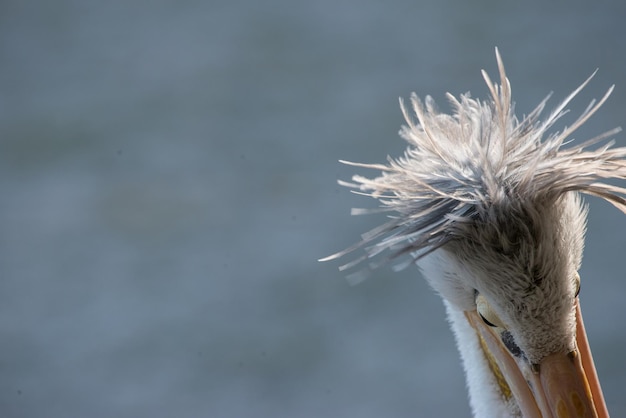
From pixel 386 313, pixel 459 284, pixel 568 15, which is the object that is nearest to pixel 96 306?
pixel 386 313

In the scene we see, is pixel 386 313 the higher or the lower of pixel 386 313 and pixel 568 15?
the lower

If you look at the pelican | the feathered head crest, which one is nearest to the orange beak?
the pelican

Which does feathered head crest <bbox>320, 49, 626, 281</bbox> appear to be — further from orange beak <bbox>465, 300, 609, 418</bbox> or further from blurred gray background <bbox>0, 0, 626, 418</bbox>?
blurred gray background <bbox>0, 0, 626, 418</bbox>

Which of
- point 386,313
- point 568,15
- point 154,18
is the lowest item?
point 386,313

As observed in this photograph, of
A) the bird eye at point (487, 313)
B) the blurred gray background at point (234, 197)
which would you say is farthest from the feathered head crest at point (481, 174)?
the blurred gray background at point (234, 197)

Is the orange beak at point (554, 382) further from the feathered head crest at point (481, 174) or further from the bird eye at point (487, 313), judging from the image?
the feathered head crest at point (481, 174)

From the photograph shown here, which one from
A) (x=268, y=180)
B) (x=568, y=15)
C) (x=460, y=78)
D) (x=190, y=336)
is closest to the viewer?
(x=190, y=336)

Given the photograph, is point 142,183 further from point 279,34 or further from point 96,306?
point 279,34

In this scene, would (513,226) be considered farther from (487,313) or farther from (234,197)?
(234,197)
